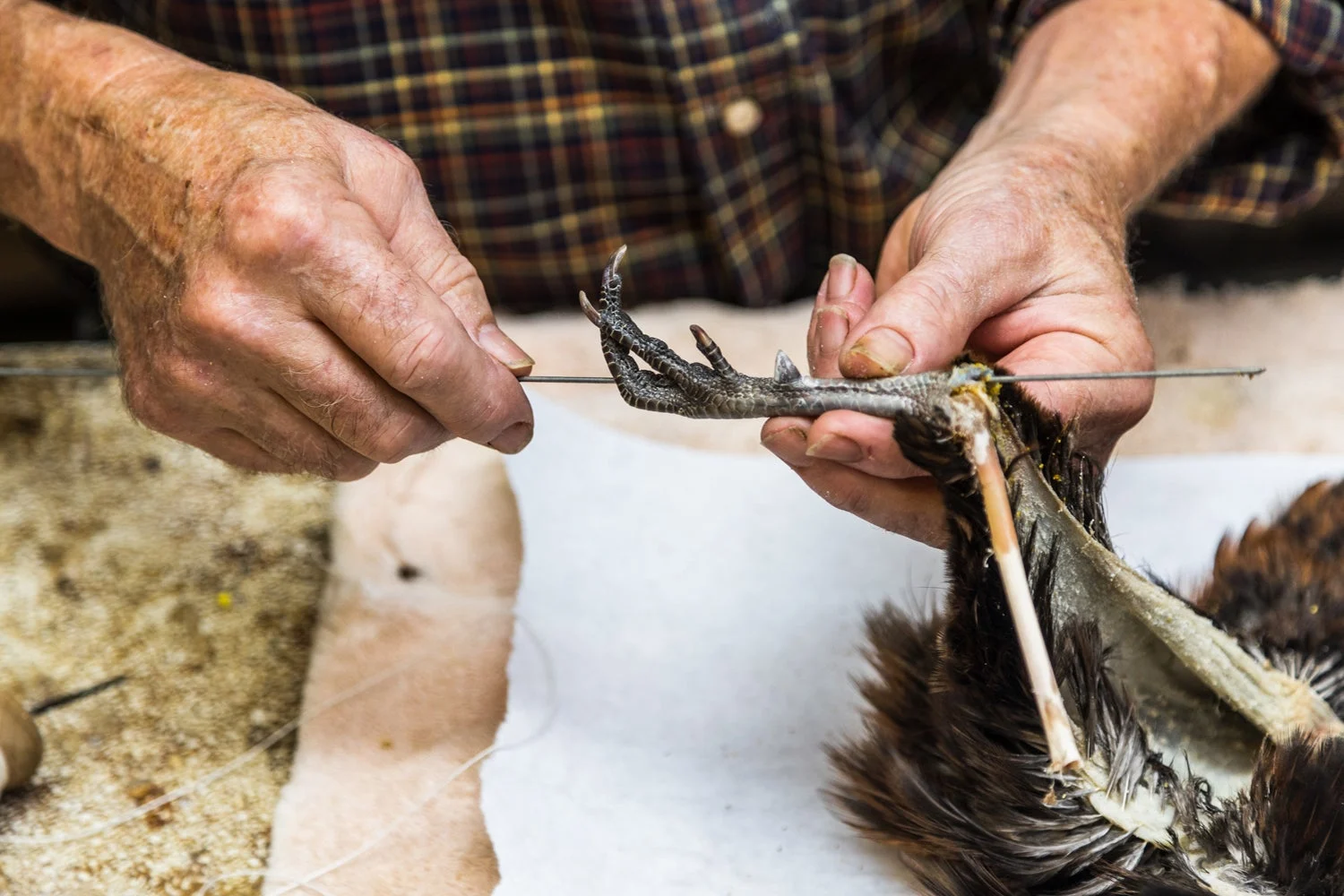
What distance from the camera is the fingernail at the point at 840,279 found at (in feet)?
2.92

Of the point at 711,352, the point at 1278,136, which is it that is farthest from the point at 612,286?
the point at 1278,136

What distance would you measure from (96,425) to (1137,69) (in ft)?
4.19

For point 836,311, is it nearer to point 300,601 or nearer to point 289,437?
point 289,437

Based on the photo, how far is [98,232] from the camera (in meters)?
0.94

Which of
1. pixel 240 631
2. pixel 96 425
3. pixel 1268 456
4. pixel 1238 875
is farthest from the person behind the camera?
pixel 96 425

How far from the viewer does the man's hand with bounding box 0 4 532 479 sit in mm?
765

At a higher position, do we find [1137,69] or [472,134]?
[1137,69]

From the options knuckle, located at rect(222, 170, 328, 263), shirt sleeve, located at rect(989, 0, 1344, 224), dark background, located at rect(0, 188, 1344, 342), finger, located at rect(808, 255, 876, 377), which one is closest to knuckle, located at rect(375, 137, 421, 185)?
knuckle, located at rect(222, 170, 328, 263)

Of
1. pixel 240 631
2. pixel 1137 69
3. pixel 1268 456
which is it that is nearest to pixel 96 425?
pixel 240 631

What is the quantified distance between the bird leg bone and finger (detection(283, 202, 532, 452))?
4.1 inches

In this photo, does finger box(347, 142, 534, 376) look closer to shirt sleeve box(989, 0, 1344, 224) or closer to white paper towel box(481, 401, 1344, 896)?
→ white paper towel box(481, 401, 1344, 896)

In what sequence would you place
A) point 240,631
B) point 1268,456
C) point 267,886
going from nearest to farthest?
point 267,886 < point 240,631 < point 1268,456

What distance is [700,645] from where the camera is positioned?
3.49ft

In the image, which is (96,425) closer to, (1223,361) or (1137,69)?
(1137,69)
